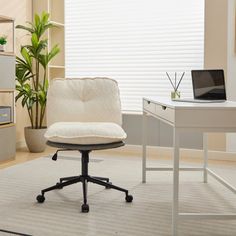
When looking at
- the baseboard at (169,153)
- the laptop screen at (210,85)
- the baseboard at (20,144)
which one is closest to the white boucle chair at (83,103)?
the laptop screen at (210,85)

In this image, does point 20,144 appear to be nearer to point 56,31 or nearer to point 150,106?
point 56,31

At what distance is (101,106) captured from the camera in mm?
2904

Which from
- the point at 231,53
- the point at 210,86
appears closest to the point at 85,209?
the point at 210,86

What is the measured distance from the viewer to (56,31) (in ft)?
16.0

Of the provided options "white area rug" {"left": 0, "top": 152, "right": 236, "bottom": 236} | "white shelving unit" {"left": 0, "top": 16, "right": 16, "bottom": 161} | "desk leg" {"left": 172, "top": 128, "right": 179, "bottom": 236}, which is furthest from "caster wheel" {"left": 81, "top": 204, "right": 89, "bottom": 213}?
"white shelving unit" {"left": 0, "top": 16, "right": 16, "bottom": 161}

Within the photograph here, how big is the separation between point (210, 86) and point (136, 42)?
6.97ft

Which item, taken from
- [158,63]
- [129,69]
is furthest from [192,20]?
[129,69]

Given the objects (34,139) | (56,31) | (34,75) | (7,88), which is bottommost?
(34,139)

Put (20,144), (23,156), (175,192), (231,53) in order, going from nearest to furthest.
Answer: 1. (175,192)
2. (231,53)
3. (23,156)
4. (20,144)

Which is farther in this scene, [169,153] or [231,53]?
[169,153]

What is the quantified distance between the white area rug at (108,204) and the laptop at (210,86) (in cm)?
73

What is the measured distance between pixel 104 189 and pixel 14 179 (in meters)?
0.83

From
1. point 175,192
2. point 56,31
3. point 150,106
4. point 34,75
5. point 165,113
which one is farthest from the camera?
point 56,31

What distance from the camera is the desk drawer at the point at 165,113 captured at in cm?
201
